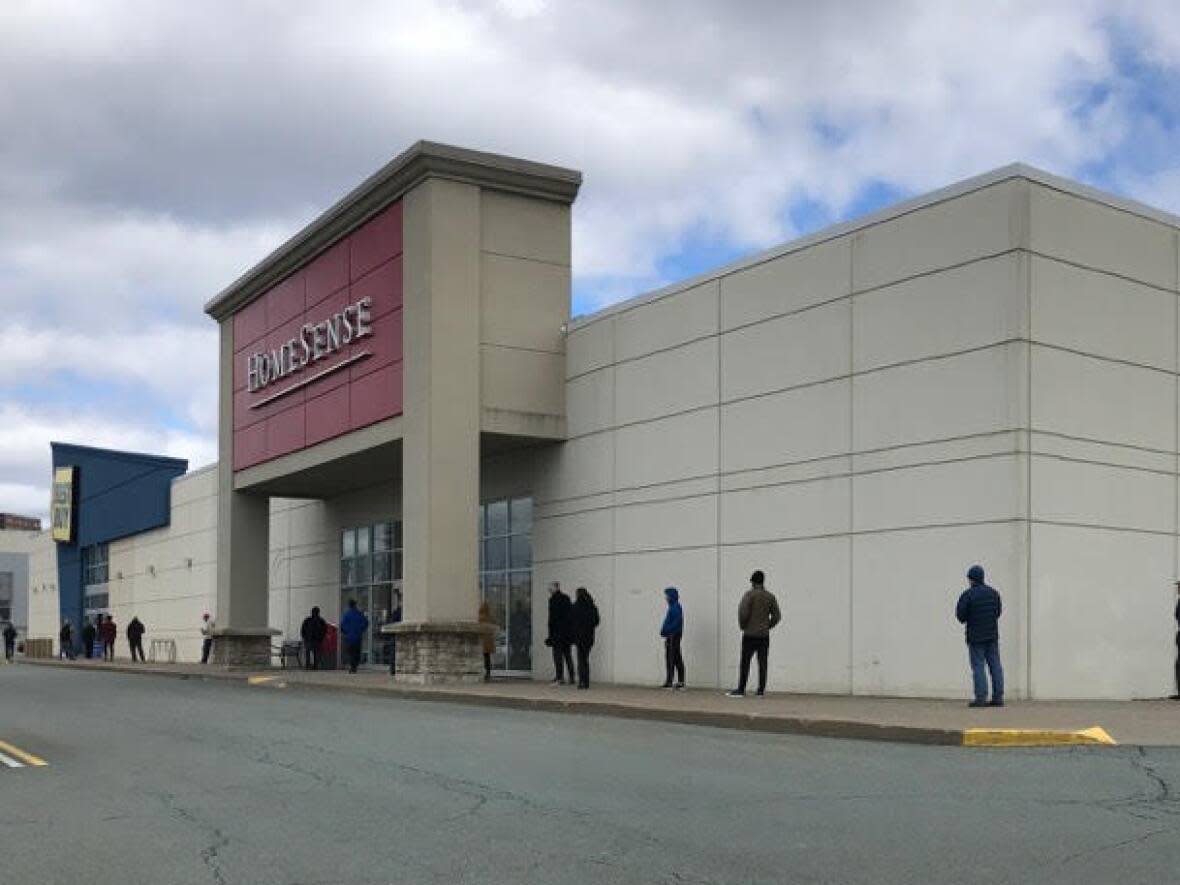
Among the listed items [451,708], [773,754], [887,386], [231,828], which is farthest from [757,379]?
[231,828]

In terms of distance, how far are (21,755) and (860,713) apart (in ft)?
27.9

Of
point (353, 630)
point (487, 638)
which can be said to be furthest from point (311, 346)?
point (487, 638)

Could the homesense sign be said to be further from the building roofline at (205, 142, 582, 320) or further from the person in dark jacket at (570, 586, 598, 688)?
the person in dark jacket at (570, 586, 598, 688)

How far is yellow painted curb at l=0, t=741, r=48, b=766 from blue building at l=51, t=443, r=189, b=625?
1389 inches

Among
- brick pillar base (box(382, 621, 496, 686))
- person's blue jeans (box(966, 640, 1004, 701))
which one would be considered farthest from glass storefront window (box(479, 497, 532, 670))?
person's blue jeans (box(966, 640, 1004, 701))

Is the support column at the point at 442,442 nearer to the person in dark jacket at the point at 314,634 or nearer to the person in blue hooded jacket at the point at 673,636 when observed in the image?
the person in blue hooded jacket at the point at 673,636

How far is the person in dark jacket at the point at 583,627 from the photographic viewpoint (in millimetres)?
21656

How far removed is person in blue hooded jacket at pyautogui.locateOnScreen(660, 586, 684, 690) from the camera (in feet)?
69.5

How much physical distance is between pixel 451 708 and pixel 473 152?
1104 centimetres

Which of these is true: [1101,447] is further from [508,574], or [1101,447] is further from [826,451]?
[508,574]

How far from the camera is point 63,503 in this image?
58.8 metres

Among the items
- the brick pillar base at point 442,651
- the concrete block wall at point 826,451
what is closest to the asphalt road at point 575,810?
the concrete block wall at point 826,451

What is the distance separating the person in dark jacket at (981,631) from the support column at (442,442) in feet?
36.3

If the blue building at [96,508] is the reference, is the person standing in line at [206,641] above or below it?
below
